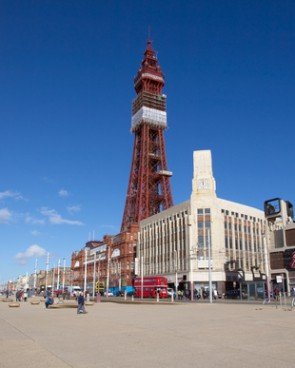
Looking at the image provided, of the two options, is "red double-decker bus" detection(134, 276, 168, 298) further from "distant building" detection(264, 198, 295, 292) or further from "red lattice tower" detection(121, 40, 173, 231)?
"red lattice tower" detection(121, 40, 173, 231)

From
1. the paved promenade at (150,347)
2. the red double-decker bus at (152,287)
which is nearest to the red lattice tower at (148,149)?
the red double-decker bus at (152,287)

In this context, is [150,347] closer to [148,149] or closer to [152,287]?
[152,287]

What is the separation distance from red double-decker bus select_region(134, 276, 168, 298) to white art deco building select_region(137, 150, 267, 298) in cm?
321

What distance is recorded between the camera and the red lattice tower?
367 ft

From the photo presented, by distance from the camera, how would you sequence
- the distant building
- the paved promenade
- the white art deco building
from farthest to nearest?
the white art deco building
the distant building
the paved promenade

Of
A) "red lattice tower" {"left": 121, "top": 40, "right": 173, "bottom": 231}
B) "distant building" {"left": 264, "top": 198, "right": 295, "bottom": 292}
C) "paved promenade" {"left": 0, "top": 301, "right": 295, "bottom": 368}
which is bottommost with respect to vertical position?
"paved promenade" {"left": 0, "top": 301, "right": 295, "bottom": 368}

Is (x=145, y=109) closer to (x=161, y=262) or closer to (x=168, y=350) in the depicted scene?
(x=161, y=262)

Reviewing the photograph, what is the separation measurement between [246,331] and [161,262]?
7102 cm

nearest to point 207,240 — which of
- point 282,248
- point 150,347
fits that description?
point 282,248

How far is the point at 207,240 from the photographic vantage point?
7456 centimetres

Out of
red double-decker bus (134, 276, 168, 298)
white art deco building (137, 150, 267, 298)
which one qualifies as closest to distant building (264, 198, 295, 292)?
white art deco building (137, 150, 267, 298)

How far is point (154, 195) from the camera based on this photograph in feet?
373

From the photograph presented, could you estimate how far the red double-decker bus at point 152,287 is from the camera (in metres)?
66.8

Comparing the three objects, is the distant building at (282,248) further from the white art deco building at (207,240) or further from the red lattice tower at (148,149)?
the red lattice tower at (148,149)
